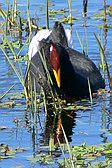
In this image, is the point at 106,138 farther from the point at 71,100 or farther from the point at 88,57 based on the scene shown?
the point at 88,57

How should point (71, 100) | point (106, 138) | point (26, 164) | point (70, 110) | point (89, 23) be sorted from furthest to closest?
1. point (89, 23)
2. point (71, 100)
3. point (70, 110)
4. point (106, 138)
5. point (26, 164)

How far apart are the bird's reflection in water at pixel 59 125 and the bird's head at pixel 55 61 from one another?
91 cm

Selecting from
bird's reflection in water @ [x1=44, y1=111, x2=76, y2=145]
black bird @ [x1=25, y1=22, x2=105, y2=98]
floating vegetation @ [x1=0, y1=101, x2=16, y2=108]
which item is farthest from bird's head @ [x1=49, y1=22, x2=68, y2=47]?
bird's reflection in water @ [x1=44, y1=111, x2=76, y2=145]

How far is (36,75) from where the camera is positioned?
10.9 metres

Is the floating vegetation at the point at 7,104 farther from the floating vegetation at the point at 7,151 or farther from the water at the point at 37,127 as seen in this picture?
the floating vegetation at the point at 7,151

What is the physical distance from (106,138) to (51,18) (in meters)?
6.38

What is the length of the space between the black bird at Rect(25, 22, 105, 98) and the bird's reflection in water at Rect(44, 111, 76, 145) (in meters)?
1.00

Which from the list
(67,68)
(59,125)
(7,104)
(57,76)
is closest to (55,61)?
(57,76)

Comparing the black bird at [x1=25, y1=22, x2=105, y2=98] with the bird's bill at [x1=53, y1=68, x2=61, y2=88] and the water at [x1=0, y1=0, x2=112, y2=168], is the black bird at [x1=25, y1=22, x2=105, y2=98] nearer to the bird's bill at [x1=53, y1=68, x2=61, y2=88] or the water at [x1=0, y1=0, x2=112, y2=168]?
the bird's bill at [x1=53, y1=68, x2=61, y2=88]

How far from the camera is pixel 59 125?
29.5 ft

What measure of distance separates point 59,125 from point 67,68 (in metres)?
1.73

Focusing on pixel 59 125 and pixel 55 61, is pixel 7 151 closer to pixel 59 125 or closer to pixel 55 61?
pixel 59 125

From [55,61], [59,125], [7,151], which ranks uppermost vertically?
[55,61]

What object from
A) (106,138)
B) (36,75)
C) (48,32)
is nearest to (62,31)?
(48,32)
